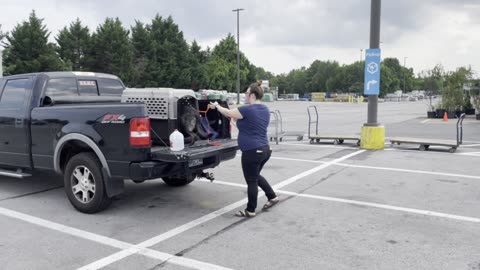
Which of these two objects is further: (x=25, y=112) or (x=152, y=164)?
(x=25, y=112)

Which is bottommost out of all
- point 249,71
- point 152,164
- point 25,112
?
point 152,164

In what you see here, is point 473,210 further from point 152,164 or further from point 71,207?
point 71,207

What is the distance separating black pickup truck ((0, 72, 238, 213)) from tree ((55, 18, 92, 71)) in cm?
3615

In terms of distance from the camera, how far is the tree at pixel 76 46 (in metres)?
40.5

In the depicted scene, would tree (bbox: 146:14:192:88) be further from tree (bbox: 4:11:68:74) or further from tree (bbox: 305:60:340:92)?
tree (bbox: 305:60:340:92)

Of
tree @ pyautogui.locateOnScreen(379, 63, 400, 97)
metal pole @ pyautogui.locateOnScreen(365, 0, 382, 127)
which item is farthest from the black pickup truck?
tree @ pyautogui.locateOnScreen(379, 63, 400, 97)

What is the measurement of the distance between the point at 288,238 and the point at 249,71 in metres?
Result: 65.3

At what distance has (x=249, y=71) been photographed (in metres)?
69.1

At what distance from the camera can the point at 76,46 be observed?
4078 cm

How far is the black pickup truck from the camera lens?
5211 millimetres

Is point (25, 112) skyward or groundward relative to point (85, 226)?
skyward

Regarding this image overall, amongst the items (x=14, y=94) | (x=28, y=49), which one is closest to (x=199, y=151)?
(x=14, y=94)

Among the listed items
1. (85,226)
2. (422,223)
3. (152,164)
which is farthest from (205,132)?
(422,223)

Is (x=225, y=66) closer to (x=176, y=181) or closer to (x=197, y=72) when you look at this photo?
(x=197, y=72)
